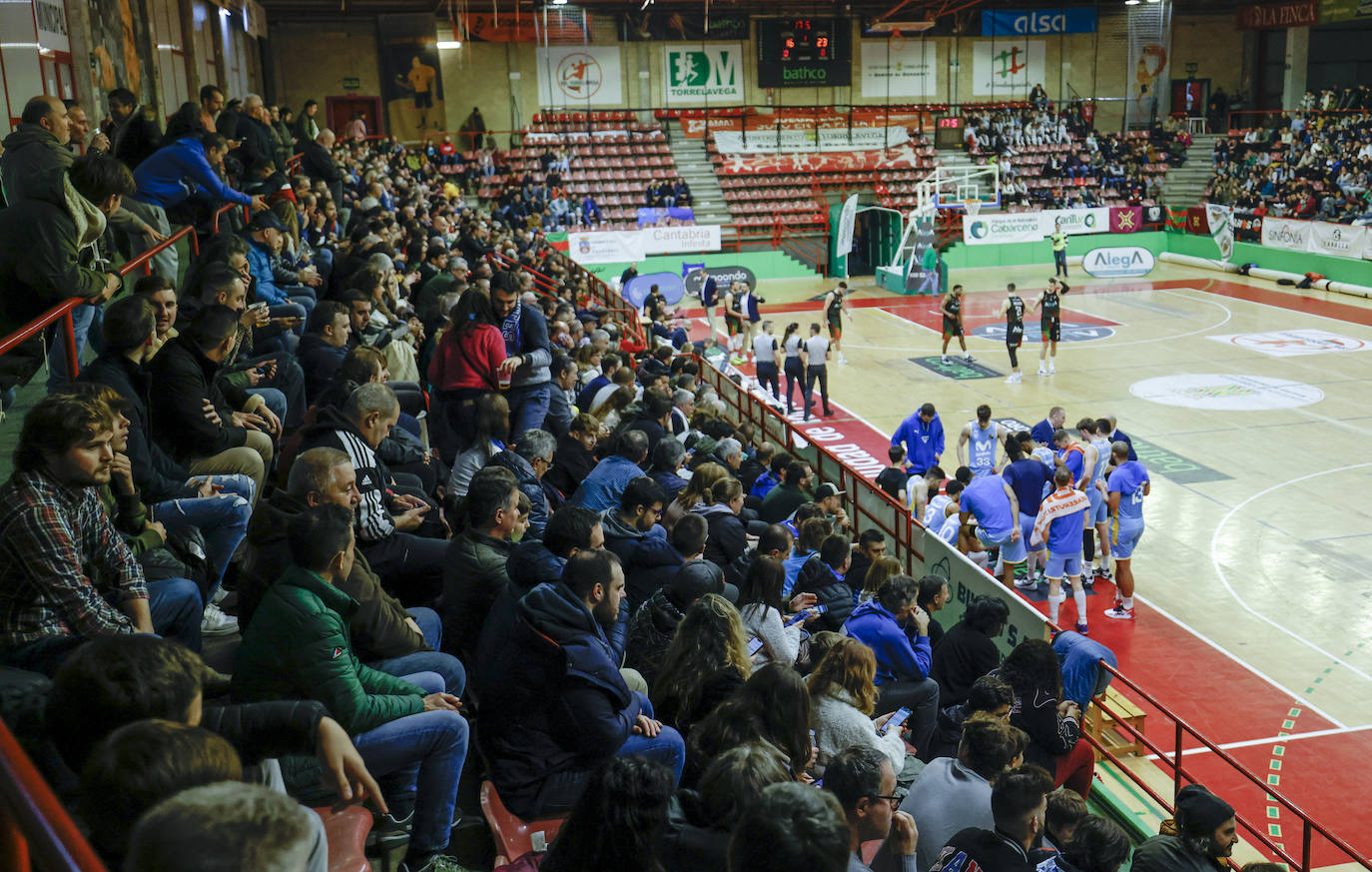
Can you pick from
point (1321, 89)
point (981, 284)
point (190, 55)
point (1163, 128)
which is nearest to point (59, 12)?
point (190, 55)

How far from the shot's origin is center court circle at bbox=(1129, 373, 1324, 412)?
20.3 meters

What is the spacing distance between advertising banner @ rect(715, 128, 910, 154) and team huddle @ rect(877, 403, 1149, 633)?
101 ft

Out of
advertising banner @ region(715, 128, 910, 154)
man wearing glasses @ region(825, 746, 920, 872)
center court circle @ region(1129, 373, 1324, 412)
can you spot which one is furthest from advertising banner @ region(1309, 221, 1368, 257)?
man wearing glasses @ region(825, 746, 920, 872)

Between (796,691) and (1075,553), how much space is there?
813 centimetres

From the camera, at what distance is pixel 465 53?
40.2 m

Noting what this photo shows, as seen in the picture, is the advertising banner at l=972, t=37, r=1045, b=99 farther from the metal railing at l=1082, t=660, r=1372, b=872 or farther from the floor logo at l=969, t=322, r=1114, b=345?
the metal railing at l=1082, t=660, r=1372, b=872

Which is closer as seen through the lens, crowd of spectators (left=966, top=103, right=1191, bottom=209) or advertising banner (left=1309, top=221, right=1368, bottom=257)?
advertising banner (left=1309, top=221, right=1368, bottom=257)

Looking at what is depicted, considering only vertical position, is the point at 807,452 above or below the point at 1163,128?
below

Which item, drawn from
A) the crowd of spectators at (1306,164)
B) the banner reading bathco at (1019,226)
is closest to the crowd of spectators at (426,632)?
the banner reading bathco at (1019,226)

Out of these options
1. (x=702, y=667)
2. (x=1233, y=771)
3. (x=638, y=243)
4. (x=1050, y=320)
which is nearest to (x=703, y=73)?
(x=638, y=243)

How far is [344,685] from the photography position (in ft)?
12.2

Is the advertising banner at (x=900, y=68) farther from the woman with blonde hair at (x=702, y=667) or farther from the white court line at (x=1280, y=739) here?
the woman with blonde hair at (x=702, y=667)

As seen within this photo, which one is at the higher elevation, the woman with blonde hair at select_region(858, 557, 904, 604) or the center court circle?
the woman with blonde hair at select_region(858, 557, 904, 604)

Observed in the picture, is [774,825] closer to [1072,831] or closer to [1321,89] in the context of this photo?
[1072,831]
